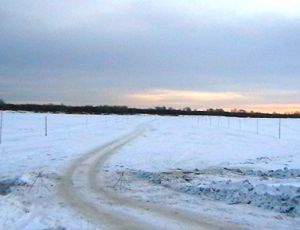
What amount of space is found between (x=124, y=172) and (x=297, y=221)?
24.6 ft

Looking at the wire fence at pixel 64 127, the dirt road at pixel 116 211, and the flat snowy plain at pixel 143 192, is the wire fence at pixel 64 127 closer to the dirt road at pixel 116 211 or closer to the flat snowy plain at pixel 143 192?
the flat snowy plain at pixel 143 192

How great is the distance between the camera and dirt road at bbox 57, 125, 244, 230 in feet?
29.6

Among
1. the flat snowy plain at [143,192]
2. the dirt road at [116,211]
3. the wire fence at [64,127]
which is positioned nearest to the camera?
the dirt road at [116,211]

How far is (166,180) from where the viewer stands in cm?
1478

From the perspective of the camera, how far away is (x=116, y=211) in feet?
33.2

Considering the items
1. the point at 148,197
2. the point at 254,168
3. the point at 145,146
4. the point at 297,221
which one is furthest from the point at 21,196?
the point at 145,146

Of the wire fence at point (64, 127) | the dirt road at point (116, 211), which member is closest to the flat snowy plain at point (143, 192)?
the dirt road at point (116, 211)

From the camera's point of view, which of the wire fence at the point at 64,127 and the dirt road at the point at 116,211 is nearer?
the dirt road at the point at 116,211

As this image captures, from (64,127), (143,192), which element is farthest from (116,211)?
(64,127)

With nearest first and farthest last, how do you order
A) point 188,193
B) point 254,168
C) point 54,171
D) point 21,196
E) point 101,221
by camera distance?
point 101,221, point 21,196, point 188,193, point 54,171, point 254,168

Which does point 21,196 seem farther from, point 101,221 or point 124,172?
point 124,172

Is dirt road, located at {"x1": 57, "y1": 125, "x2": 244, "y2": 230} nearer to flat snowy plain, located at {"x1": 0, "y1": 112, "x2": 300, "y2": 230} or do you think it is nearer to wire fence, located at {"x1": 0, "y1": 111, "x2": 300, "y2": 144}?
flat snowy plain, located at {"x1": 0, "y1": 112, "x2": 300, "y2": 230}

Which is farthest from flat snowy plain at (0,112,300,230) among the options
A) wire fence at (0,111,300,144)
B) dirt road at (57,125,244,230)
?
wire fence at (0,111,300,144)

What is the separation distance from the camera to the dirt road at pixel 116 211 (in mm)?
9023
